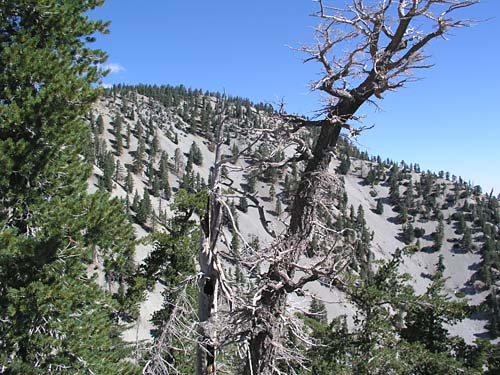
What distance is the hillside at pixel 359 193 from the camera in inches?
3577

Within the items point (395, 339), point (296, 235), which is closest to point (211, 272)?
point (296, 235)

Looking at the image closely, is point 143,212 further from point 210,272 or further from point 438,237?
point 438,237

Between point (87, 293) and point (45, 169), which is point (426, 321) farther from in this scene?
point (45, 169)

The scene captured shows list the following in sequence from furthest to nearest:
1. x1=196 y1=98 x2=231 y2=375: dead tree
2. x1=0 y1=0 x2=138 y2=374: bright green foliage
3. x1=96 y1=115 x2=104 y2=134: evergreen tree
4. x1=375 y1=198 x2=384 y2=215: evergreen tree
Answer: x1=375 y1=198 x2=384 y2=215: evergreen tree < x1=96 y1=115 x2=104 y2=134: evergreen tree < x1=0 y1=0 x2=138 y2=374: bright green foliage < x1=196 y1=98 x2=231 y2=375: dead tree

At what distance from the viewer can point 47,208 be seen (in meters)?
7.20

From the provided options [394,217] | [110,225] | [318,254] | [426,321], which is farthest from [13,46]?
[394,217]

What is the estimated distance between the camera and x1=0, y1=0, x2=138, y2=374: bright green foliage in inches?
262

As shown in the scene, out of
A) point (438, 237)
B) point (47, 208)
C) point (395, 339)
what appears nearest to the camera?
point (47, 208)

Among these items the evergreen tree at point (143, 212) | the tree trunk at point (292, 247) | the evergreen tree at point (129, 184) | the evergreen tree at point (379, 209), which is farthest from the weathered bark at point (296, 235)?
the evergreen tree at point (379, 209)

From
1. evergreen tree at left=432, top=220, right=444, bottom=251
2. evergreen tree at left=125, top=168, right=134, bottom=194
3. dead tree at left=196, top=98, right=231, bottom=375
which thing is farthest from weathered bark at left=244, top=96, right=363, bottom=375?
evergreen tree at left=432, top=220, right=444, bottom=251

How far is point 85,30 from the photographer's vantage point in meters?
8.17

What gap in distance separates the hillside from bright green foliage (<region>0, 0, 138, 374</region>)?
64777 millimetres

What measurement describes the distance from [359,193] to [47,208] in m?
148

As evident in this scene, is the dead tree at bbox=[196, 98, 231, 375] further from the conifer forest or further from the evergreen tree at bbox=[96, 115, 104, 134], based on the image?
the evergreen tree at bbox=[96, 115, 104, 134]
